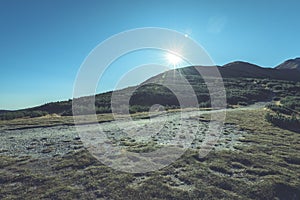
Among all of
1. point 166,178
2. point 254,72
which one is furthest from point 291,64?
point 166,178

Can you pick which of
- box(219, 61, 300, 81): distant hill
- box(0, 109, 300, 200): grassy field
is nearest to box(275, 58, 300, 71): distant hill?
box(219, 61, 300, 81): distant hill

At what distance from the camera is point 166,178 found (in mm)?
10594

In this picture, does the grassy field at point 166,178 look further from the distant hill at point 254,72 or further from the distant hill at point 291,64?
the distant hill at point 291,64

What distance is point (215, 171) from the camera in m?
11.5

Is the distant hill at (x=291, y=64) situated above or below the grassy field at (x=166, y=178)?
above

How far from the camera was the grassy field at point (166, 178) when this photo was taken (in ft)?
31.1

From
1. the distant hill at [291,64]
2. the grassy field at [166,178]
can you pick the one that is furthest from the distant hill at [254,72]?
the grassy field at [166,178]

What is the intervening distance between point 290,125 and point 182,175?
17739mm

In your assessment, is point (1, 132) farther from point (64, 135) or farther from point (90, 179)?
point (90, 179)

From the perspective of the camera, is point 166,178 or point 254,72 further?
point 254,72

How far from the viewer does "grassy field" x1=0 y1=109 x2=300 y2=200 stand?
9492mm

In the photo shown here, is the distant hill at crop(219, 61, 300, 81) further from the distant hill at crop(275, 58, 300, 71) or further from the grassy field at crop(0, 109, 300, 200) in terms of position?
the grassy field at crop(0, 109, 300, 200)

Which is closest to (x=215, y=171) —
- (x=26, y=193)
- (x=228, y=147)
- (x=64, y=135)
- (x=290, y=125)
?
(x=228, y=147)

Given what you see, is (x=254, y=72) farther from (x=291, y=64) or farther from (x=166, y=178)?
(x=166, y=178)
